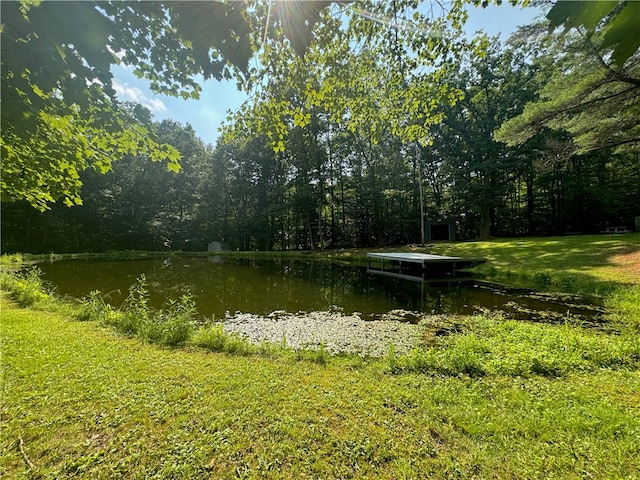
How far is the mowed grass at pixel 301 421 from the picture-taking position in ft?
6.66

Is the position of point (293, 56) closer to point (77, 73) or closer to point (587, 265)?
point (77, 73)

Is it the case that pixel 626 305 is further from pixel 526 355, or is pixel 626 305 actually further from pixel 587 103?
pixel 587 103

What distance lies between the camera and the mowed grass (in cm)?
203

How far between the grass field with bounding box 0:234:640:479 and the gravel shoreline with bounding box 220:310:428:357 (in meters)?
0.63

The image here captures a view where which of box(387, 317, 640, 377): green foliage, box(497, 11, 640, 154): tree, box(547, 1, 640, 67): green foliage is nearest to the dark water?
box(387, 317, 640, 377): green foliage

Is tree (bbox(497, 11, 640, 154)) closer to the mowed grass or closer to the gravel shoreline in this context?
the gravel shoreline

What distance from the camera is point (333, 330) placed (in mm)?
5652

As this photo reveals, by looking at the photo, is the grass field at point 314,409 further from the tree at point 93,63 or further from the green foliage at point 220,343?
the tree at point 93,63

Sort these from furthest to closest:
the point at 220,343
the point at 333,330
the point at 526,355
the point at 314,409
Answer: the point at 333,330 < the point at 220,343 < the point at 526,355 < the point at 314,409

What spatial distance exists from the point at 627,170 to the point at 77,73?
31742 millimetres

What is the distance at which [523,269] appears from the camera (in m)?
10.6

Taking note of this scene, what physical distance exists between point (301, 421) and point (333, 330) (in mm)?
3185

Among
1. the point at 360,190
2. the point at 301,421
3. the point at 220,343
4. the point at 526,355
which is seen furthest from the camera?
the point at 360,190

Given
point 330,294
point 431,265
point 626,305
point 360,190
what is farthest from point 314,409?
point 360,190
